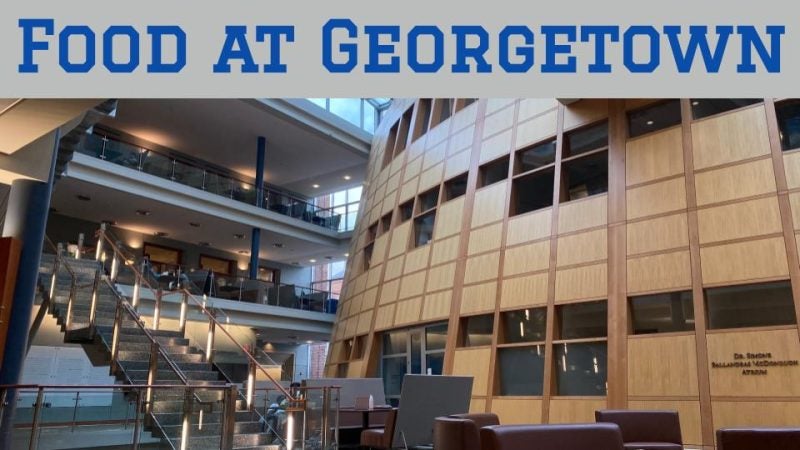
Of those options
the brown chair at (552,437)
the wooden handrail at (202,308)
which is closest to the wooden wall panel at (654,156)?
the brown chair at (552,437)

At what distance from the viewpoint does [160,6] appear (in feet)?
17.0

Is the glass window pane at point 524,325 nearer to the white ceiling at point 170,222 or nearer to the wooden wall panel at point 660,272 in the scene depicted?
the wooden wall panel at point 660,272

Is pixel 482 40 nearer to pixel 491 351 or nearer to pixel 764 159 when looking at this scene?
pixel 764 159

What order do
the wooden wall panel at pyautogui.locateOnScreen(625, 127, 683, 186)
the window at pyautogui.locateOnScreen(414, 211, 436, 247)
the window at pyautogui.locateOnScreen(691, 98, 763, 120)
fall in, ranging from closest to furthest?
the window at pyautogui.locateOnScreen(691, 98, 763, 120) < the wooden wall panel at pyautogui.locateOnScreen(625, 127, 683, 186) < the window at pyautogui.locateOnScreen(414, 211, 436, 247)

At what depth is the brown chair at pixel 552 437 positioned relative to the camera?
3406mm

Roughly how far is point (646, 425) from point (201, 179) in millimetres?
14103

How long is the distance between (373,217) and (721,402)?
32.5 ft

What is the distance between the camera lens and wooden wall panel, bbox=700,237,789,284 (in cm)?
686

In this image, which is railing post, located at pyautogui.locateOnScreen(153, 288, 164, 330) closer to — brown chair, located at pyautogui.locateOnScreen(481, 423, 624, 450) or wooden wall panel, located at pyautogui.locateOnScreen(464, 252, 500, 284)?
wooden wall panel, located at pyautogui.locateOnScreen(464, 252, 500, 284)

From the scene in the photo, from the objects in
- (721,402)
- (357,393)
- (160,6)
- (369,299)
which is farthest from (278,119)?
(721,402)

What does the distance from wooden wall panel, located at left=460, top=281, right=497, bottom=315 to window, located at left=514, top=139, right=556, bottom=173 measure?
85.1 inches

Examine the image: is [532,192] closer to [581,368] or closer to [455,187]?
[455,187]

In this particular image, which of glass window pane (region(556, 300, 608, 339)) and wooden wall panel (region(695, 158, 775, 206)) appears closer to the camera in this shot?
wooden wall panel (region(695, 158, 775, 206))

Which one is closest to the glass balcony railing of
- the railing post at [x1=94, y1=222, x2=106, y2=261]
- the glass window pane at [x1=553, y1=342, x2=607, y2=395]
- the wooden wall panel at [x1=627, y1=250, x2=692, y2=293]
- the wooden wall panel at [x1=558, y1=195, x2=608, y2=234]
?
the railing post at [x1=94, y1=222, x2=106, y2=261]
